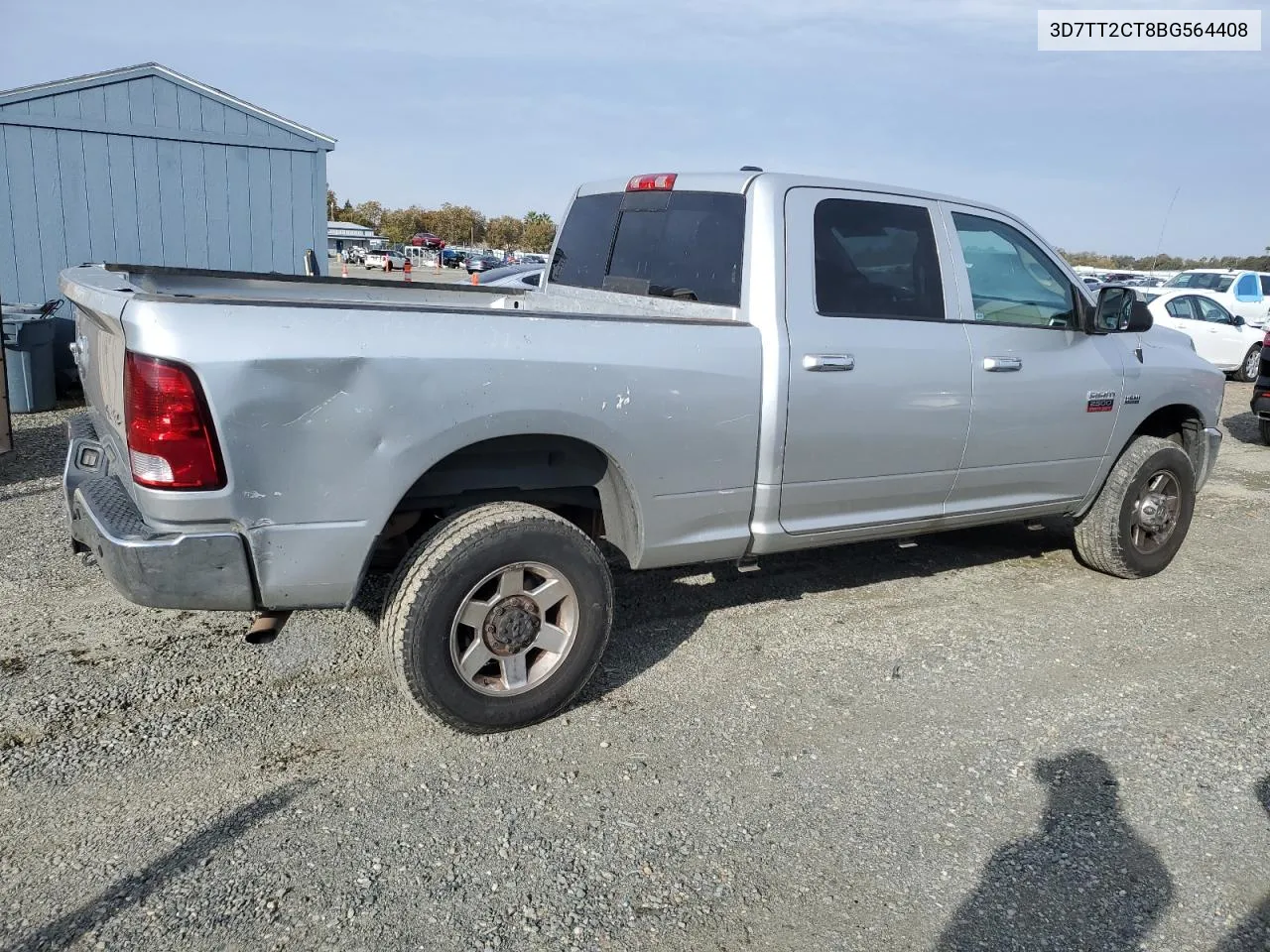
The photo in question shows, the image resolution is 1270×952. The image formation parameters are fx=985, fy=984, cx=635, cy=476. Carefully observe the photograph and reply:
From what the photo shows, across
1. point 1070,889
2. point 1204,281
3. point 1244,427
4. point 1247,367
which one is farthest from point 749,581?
point 1204,281

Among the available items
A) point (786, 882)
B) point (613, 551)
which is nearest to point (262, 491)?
point (786, 882)

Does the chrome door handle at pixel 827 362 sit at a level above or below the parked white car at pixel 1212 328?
above

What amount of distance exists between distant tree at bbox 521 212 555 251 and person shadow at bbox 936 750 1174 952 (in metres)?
78.0

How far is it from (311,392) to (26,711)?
66.2 inches

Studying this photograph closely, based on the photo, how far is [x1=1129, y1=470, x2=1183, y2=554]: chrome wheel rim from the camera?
539cm

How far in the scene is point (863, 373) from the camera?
3951mm

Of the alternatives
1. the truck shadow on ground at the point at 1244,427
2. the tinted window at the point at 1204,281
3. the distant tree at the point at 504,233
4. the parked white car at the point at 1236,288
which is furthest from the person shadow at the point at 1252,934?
the distant tree at the point at 504,233

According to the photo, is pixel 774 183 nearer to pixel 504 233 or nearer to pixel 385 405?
pixel 385 405

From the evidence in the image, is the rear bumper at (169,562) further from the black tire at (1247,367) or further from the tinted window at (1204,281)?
the tinted window at (1204,281)

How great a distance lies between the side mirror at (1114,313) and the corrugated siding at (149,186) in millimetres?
8206

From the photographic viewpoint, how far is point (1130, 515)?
5328 millimetres

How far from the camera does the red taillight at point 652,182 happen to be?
438cm

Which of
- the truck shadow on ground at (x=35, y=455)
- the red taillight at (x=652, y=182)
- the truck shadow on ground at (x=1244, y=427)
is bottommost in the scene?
the truck shadow on ground at (x=1244, y=427)

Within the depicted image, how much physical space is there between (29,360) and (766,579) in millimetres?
7088
